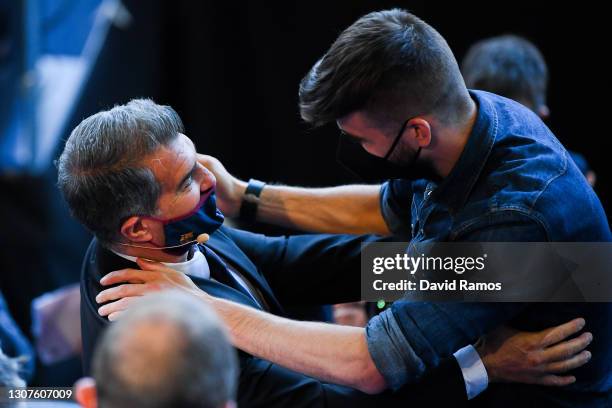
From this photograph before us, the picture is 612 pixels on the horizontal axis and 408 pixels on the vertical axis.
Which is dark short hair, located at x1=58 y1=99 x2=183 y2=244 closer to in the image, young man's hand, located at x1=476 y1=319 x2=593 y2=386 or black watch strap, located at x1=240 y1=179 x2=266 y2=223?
black watch strap, located at x1=240 y1=179 x2=266 y2=223

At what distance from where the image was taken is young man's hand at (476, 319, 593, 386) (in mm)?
1949

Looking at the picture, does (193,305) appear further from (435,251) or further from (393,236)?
(393,236)

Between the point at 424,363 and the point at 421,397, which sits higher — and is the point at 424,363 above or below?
above

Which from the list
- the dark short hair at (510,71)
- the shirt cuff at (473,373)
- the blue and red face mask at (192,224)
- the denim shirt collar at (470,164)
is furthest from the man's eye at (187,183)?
the dark short hair at (510,71)

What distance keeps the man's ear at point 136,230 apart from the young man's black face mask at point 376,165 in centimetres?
51

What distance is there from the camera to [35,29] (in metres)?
4.05

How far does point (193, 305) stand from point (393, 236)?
1288 millimetres

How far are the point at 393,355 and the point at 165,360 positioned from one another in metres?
→ 0.85

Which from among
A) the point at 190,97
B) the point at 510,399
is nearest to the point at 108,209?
the point at 510,399

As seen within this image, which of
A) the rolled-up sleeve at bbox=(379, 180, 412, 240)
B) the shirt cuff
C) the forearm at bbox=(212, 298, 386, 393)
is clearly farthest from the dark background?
the forearm at bbox=(212, 298, 386, 393)

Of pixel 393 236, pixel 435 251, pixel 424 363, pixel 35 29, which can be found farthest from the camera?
pixel 35 29

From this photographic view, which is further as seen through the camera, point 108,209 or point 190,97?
point 190,97

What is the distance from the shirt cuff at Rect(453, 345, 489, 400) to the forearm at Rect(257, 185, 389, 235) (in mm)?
592

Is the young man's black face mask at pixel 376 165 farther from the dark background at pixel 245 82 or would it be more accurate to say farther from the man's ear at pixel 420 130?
the dark background at pixel 245 82
